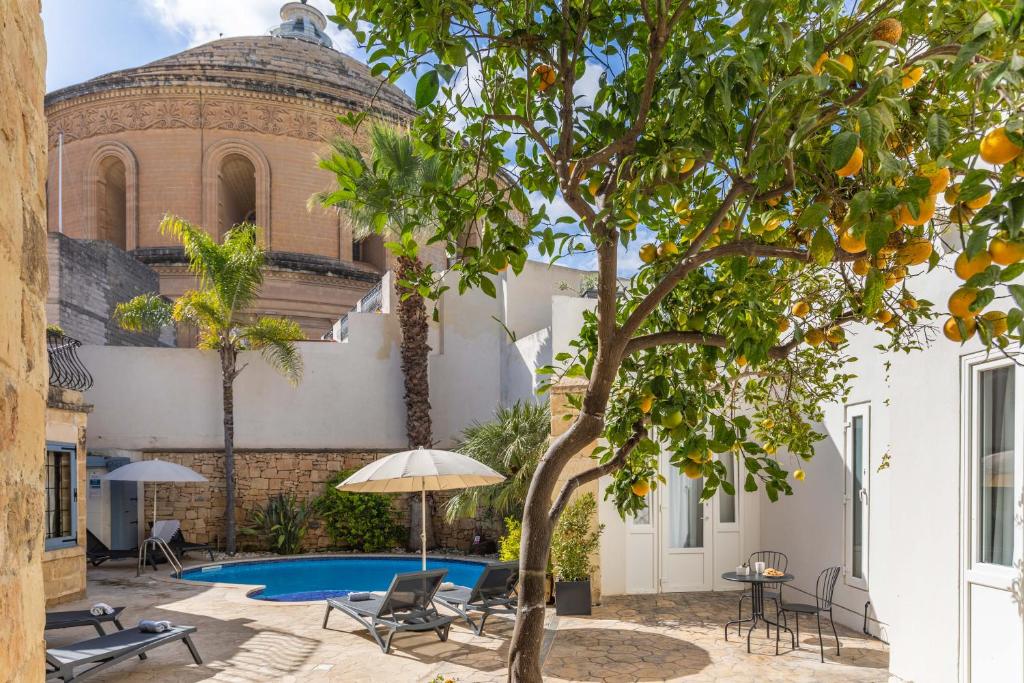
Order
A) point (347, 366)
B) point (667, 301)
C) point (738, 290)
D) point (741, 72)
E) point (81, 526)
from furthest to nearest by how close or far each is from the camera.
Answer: point (347, 366) < point (81, 526) < point (667, 301) < point (738, 290) < point (741, 72)

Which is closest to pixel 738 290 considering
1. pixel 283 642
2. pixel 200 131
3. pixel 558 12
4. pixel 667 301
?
pixel 667 301

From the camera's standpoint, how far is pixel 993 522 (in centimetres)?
532

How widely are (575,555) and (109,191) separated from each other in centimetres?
2167

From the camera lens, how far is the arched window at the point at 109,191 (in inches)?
902

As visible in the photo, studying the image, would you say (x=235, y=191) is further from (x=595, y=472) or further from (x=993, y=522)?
(x=595, y=472)

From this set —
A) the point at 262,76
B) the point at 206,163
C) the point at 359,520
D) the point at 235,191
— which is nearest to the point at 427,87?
the point at 359,520

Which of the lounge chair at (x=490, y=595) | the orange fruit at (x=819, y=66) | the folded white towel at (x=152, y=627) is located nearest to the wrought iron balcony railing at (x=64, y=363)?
the folded white towel at (x=152, y=627)

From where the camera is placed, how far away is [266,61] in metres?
25.7

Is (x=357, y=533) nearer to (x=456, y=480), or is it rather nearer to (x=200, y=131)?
(x=456, y=480)

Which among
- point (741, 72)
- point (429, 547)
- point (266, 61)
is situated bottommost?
point (429, 547)

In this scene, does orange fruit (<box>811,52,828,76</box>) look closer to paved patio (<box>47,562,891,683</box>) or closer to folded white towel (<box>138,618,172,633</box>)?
paved patio (<box>47,562,891,683</box>)

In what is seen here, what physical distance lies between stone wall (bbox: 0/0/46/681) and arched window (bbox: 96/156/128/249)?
24.5 m

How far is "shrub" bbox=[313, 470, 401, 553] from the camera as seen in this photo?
1606cm

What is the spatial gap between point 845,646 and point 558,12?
25.2 feet
